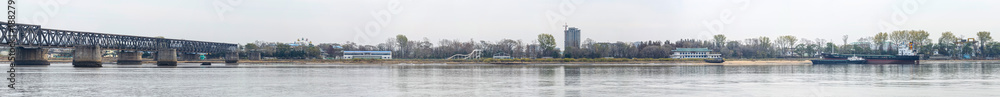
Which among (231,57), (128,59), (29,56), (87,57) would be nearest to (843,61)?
(231,57)

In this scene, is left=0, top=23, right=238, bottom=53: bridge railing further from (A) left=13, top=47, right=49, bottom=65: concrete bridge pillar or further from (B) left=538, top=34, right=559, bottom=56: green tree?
(B) left=538, top=34, right=559, bottom=56: green tree

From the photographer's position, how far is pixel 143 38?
178375 millimetres

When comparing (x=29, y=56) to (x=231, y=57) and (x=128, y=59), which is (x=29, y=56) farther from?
(x=231, y=57)

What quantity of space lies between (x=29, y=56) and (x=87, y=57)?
13.1 meters

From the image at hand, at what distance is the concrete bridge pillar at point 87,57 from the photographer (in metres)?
116

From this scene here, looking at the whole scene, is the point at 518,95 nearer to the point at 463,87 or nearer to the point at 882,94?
the point at 463,87

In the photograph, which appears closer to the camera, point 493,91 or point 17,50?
point 493,91

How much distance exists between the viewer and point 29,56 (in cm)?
12506

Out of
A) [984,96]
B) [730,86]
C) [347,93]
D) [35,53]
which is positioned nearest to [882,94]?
[984,96]

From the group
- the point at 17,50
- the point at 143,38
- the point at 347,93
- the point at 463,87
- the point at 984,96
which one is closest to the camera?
the point at 984,96

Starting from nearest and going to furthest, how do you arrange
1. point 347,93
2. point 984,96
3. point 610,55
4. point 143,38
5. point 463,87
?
point 984,96
point 347,93
point 463,87
point 143,38
point 610,55

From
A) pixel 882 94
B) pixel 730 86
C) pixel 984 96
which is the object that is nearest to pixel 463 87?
pixel 730 86

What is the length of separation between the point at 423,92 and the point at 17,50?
334ft

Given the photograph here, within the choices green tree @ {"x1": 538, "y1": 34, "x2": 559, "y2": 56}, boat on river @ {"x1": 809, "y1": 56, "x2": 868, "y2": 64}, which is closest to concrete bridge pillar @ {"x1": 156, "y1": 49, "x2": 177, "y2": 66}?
green tree @ {"x1": 538, "y1": 34, "x2": 559, "y2": 56}
